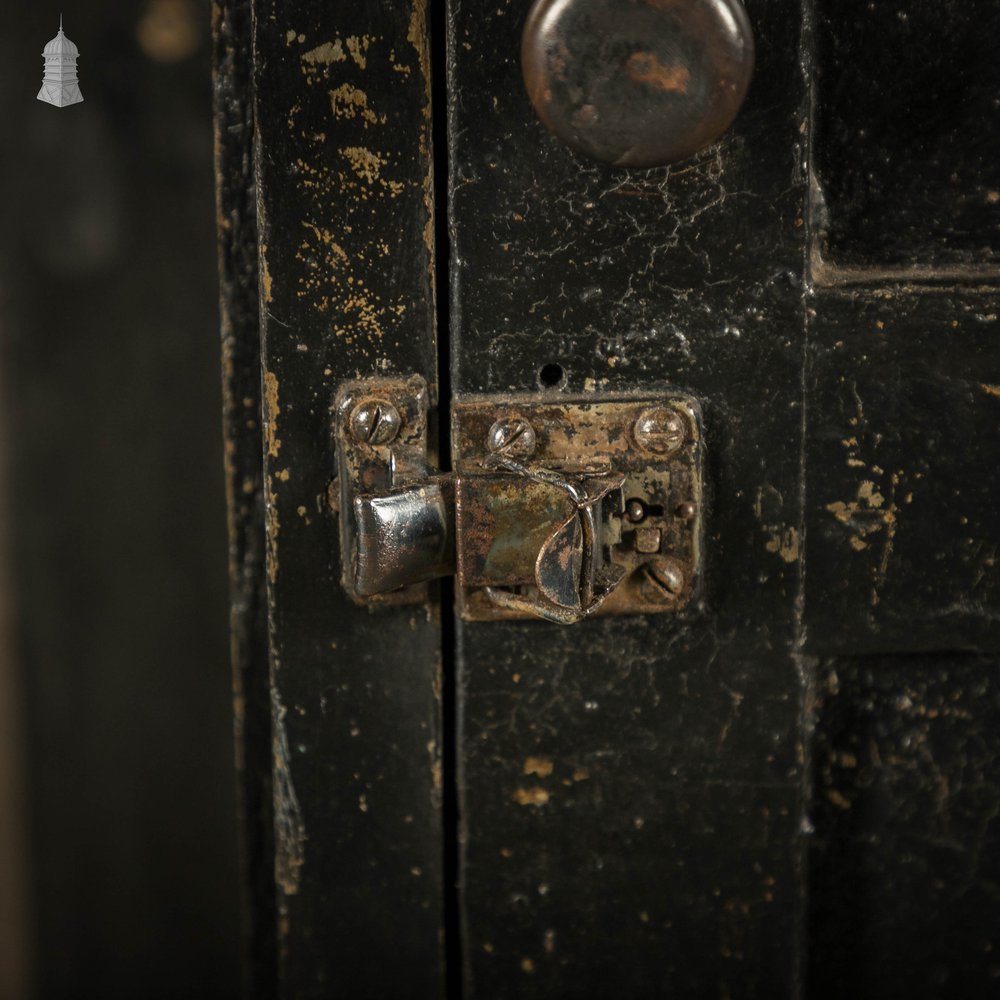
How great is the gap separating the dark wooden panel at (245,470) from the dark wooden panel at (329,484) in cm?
5

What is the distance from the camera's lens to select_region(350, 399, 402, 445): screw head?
0.49 metres

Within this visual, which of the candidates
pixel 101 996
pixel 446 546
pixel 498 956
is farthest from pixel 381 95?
pixel 101 996

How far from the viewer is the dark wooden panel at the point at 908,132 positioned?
482mm

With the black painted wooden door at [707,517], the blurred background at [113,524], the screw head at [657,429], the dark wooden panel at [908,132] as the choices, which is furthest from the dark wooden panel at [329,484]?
the blurred background at [113,524]

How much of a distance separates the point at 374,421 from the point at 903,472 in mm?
293

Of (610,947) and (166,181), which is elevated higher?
(166,181)

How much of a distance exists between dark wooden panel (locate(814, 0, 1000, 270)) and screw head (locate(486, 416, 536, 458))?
0.20m

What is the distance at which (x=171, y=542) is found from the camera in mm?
839

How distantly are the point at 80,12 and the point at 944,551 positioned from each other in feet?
2.55

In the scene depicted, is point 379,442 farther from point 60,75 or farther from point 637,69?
point 60,75

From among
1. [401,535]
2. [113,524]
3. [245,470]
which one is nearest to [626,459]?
[401,535]

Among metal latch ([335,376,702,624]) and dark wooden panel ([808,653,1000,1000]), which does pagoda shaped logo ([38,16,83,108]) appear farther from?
dark wooden panel ([808,653,1000,1000])

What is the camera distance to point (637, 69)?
1.19ft

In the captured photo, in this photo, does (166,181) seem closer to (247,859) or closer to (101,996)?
(247,859)
